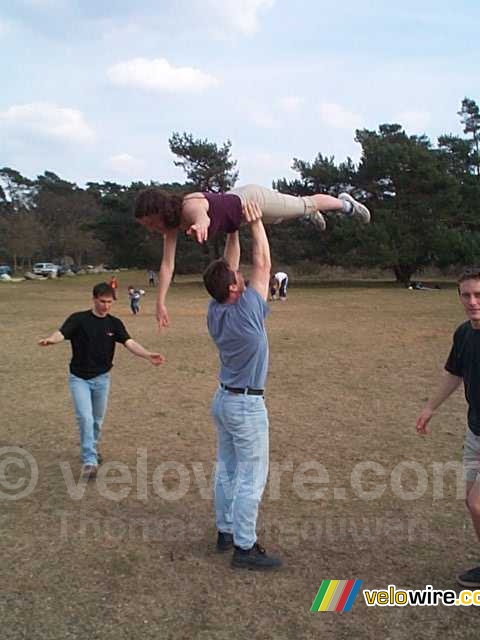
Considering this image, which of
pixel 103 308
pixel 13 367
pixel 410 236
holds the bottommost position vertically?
pixel 13 367

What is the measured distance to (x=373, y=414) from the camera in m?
7.34

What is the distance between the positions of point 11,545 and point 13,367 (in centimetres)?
740

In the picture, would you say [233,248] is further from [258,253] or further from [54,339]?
[54,339]

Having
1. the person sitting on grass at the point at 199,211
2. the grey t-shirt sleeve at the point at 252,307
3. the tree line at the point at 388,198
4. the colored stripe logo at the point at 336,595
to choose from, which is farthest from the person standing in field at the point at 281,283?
the colored stripe logo at the point at 336,595

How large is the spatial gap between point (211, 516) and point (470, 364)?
2.26 m

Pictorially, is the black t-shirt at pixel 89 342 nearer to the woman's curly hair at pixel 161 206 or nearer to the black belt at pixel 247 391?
the woman's curly hair at pixel 161 206

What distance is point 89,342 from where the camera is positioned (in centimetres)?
545

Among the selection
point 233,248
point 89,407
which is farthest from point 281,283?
point 233,248

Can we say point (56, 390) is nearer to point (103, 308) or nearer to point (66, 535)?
point (103, 308)

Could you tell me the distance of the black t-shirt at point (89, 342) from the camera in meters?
5.43

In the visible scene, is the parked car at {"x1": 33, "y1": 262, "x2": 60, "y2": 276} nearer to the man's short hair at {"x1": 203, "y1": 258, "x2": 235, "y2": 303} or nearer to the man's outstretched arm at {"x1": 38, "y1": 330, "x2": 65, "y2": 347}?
the man's outstretched arm at {"x1": 38, "y1": 330, "x2": 65, "y2": 347}

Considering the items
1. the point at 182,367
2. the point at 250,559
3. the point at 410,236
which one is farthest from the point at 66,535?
the point at 410,236

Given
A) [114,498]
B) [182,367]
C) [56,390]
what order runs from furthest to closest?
[182,367]
[56,390]
[114,498]

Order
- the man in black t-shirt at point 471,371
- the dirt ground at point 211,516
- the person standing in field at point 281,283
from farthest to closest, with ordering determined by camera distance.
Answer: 1. the person standing in field at point 281,283
2. the man in black t-shirt at point 471,371
3. the dirt ground at point 211,516
